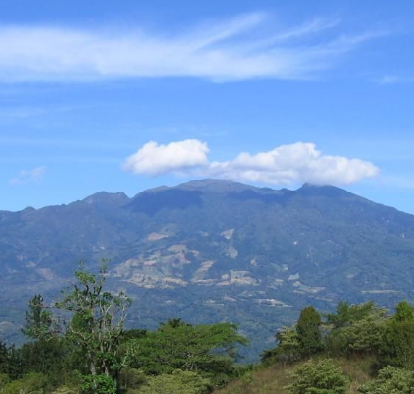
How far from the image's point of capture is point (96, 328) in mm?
27391

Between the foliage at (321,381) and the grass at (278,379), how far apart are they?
162 cm

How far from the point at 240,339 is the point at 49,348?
1818 centimetres

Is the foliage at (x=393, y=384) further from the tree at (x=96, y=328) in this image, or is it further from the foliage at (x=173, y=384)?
the tree at (x=96, y=328)

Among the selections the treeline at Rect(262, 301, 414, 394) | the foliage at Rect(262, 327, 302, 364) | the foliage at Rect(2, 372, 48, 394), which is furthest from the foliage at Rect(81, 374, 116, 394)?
the foliage at Rect(262, 327, 302, 364)

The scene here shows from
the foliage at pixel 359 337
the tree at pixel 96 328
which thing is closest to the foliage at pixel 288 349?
the foliage at pixel 359 337

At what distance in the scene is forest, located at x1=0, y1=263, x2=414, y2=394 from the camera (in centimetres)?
2639

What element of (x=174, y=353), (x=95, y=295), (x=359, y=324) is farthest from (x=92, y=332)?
(x=359, y=324)

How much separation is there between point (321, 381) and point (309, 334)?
41.3 ft

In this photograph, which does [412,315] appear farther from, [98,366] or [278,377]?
[98,366]

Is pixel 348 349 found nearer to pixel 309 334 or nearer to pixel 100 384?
pixel 309 334

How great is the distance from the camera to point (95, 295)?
91.4 feet

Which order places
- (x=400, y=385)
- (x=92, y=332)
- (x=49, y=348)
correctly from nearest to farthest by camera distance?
(x=400, y=385), (x=92, y=332), (x=49, y=348)

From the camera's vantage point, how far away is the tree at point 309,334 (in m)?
36.9

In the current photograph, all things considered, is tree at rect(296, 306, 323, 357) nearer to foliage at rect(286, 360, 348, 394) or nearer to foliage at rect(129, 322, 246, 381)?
foliage at rect(129, 322, 246, 381)
